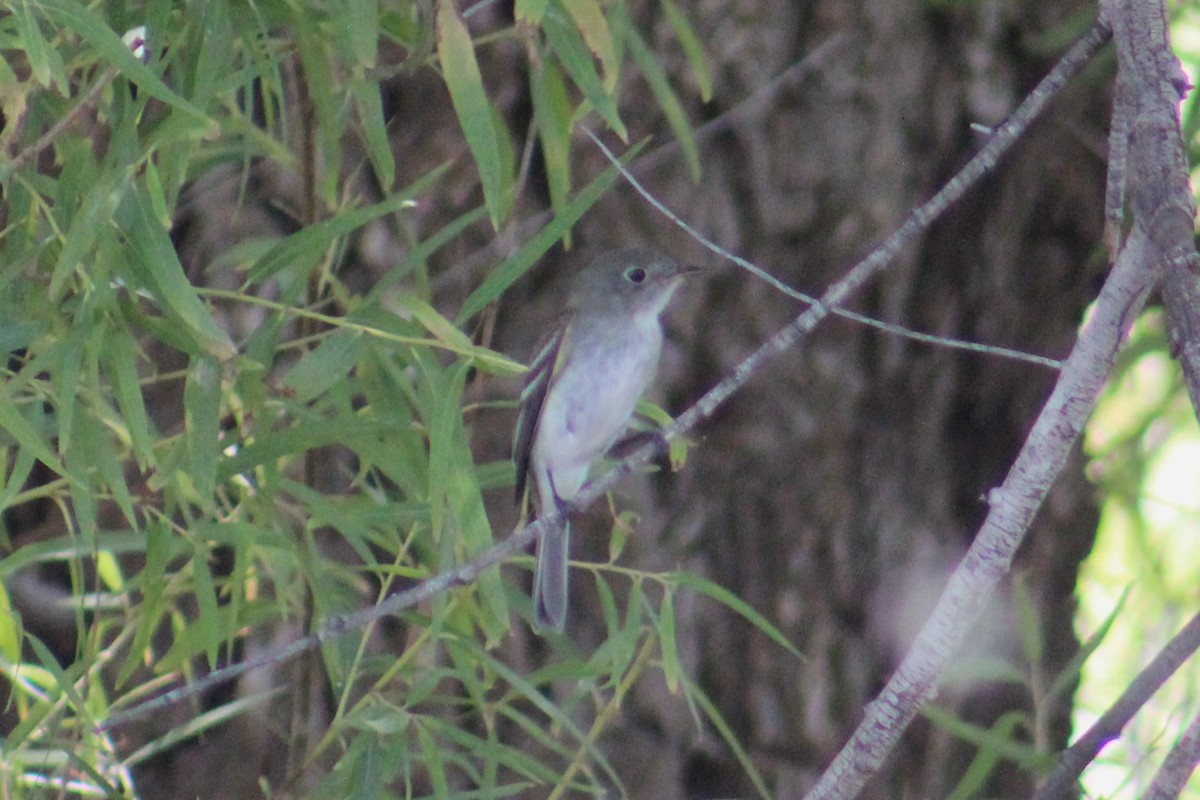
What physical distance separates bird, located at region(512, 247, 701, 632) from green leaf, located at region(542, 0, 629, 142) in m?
0.88

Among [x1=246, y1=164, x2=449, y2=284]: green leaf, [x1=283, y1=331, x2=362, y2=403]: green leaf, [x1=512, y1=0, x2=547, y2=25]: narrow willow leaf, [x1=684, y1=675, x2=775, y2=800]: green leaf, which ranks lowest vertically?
[x1=684, y1=675, x2=775, y2=800]: green leaf

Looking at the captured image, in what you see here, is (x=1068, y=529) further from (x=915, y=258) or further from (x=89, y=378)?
(x=89, y=378)

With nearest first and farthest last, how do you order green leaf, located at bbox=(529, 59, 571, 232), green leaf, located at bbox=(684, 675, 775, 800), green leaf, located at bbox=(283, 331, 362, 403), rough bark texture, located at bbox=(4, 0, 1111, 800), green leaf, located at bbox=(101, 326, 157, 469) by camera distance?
green leaf, located at bbox=(101, 326, 157, 469), green leaf, located at bbox=(283, 331, 362, 403), green leaf, located at bbox=(529, 59, 571, 232), green leaf, located at bbox=(684, 675, 775, 800), rough bark texture, located at bbox=(4, 0, 1111, 800)

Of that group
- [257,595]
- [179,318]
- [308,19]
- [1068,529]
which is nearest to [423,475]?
[179,318]

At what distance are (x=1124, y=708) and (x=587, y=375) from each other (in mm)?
1557

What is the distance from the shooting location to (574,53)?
196cm

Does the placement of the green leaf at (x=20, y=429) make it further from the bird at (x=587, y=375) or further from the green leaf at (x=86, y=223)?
the bird at (x=587, y=375)

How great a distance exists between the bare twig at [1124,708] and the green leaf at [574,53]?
89 centimetres

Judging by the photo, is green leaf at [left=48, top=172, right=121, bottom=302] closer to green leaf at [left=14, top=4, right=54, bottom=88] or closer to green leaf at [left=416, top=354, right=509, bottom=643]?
green leaf at [left=14, top=4, right=54, bottom=88]

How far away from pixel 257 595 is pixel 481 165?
4.12 ft

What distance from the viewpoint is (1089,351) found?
5.18 ft

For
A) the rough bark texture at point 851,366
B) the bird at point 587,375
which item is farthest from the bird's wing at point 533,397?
the rough bark texture at point 851,366

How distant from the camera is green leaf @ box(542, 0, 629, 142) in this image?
1947mm

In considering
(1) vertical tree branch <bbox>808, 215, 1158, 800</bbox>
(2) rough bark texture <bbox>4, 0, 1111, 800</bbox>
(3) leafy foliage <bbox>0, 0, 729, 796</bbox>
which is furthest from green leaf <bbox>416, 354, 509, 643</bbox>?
(2) rough bark texture <bbox>4, 0, 1111, 800</bbox>
